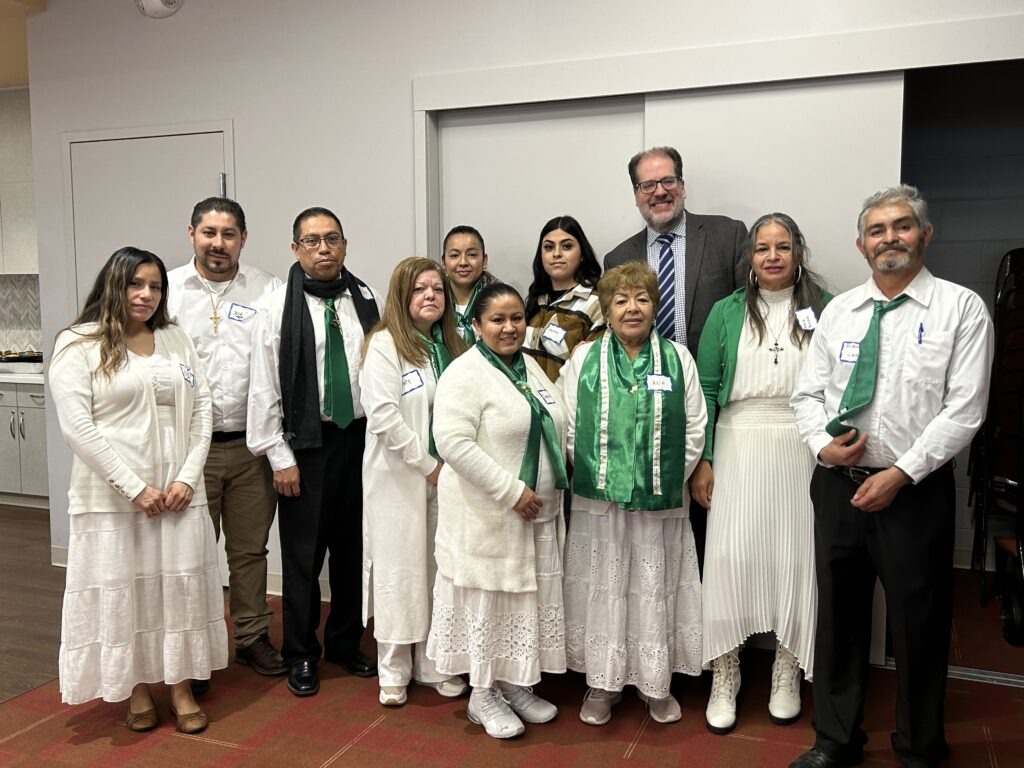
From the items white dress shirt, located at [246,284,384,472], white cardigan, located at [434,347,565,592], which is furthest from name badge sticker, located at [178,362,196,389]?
white cardigan, located at [434,347,565,592]

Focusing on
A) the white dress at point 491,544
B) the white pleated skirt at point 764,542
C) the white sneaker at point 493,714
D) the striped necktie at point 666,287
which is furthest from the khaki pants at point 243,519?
the white pleated skirt at point 764,542

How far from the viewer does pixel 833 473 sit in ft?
8.63

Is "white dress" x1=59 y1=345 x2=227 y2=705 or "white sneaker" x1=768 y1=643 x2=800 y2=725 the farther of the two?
"white sneaker" x1=768 y1=643 x2=800 y2=725

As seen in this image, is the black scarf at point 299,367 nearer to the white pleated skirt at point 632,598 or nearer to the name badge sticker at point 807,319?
the white pleated skirt at point 632,598

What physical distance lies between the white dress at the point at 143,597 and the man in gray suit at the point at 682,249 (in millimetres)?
1838

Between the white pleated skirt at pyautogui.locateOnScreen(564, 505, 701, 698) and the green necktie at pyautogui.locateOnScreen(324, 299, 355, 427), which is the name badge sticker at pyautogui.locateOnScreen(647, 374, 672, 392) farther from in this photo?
the green necktie at pyautogui.locateOnScreen(324, 299, 355, 427)

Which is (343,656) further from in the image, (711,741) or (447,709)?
(711,741)

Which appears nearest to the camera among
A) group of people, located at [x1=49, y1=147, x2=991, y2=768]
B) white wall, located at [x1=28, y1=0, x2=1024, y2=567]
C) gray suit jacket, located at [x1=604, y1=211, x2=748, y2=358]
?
group of people, located at [x1=49, y1=147, x2=991, y2=768]

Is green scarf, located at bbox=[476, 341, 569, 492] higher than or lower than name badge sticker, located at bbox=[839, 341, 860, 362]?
lower

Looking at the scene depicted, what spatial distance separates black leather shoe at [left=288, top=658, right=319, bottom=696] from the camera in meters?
3.24

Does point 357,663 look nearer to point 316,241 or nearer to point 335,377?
point 335,377

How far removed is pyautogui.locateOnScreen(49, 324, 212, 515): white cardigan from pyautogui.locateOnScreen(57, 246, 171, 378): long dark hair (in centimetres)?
3

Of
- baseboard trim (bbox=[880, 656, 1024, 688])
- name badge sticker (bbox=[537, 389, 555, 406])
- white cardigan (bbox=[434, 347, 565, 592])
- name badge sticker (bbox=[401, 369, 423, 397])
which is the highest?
name badge sticker (bbox=[401, 369, 423, 397])

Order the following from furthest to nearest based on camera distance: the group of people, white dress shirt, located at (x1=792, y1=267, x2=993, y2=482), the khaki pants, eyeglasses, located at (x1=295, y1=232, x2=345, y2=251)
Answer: the khaki pants < eyeglasses, located at (x1=295, y1=232, x2=345, y2=251) < the group of people < white dress shirt, located at (x1=792, y1=267, x2=993, y2=482)
